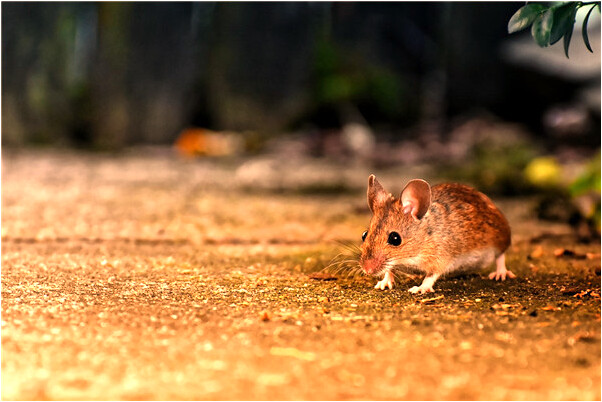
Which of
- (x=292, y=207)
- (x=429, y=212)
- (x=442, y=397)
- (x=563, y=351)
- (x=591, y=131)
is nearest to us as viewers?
(x=442, y=397)

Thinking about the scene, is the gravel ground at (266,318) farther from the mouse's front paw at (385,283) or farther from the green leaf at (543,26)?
the green leaf at (543,26)

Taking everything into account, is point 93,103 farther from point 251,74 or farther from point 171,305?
point 171,305

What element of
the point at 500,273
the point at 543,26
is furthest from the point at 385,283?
the point at 543,26

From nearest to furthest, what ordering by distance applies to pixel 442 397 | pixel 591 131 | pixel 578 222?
pixel 442 397
pixel 578 222
pixel 591 131

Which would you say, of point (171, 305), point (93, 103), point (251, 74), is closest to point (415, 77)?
point (251, 74)

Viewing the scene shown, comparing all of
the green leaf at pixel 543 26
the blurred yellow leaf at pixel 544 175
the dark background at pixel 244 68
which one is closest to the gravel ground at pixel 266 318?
the green leaf at pixel 543 26

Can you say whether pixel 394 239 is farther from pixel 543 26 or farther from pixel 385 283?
pixel 543 26
